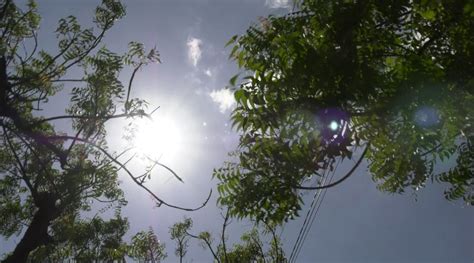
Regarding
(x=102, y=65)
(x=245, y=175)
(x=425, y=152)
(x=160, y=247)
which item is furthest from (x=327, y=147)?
(x=160, y=247)

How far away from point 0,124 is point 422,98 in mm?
3615

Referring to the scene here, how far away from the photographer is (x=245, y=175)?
11.7 ft

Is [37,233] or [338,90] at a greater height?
[338,90]

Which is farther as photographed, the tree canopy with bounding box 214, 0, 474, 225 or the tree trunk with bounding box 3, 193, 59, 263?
the tree trunk with bounding box 3, 193, 59, 263

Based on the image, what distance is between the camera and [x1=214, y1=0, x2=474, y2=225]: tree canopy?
8.73 ft

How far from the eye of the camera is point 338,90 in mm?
2730

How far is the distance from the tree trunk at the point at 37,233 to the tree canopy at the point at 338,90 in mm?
8490

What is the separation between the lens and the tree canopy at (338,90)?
2.66m

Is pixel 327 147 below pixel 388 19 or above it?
below

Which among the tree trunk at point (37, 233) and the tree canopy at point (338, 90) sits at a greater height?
the tree canopy at point (338, 90)

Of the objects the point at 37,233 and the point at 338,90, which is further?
the point at 37,233

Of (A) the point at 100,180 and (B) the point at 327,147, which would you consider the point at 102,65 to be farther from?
(A) the point at 100,180

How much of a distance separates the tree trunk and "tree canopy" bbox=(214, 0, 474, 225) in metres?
8.49

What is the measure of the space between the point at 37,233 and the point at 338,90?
10.9 metres
